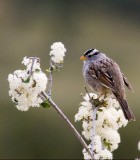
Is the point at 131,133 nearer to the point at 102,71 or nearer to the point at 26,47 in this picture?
the point at 102,71

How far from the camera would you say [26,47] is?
868 inches

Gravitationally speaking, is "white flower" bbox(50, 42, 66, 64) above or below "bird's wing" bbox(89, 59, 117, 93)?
below

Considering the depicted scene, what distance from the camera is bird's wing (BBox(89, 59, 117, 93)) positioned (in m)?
6.84

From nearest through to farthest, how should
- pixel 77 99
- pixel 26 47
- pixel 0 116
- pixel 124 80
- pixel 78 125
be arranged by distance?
pixel 124 80 → pixel 78 125 → pixel 0 116 → pixel 77 99 → pixel 26 47

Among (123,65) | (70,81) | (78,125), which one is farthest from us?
(123,65)

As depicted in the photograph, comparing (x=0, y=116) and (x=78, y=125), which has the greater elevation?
(x=0, y=116)

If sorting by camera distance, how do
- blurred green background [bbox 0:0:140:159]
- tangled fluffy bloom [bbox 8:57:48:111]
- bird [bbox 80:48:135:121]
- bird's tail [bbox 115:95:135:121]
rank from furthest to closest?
blurred green background [bbox 0:0:140:159] → bird [bbox 80:48:135:121] → bird's tail [bbox 115:95:135:121] → tangled fluffy bloom [bbox 8:57:48:111]

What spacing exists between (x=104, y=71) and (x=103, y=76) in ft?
0.26

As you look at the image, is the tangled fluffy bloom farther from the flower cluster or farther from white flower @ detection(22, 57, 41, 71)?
the flower cluster

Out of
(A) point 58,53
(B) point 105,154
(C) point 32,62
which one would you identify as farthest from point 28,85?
(B) point 105,154

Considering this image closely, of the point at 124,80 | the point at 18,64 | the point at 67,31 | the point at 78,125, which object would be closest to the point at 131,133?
the point at 78,125

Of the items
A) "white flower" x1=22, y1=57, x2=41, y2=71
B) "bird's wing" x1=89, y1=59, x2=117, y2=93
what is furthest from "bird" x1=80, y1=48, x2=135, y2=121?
"white flower" x1=22, y1=57, x2=41, y2=71

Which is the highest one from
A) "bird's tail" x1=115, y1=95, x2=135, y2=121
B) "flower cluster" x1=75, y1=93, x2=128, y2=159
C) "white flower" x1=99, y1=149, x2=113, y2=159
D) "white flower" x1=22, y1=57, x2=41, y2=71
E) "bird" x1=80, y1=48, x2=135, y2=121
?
"bird" x1=80, y1=48, x2=135, y2=121

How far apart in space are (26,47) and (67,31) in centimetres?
221
